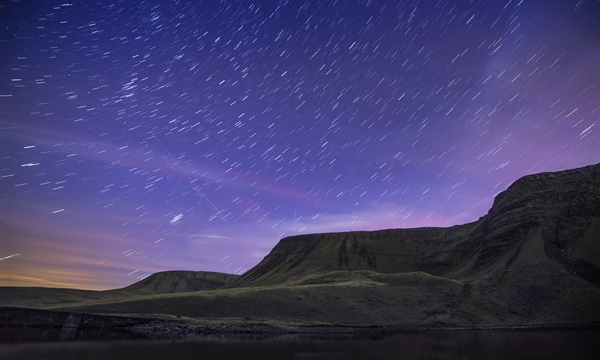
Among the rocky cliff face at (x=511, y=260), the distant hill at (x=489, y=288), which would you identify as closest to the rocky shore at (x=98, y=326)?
the distant hill at (x=489, y=288)

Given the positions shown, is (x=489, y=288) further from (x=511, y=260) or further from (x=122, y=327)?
(x=122, y=327)

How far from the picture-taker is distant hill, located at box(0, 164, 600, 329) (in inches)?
3440

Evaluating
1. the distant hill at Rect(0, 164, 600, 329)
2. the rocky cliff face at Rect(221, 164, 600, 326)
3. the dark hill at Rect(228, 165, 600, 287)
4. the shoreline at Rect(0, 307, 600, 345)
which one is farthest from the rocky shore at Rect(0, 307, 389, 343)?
the dark hill at Rect(228, 165, 600, 287)

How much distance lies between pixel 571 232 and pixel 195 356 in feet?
356

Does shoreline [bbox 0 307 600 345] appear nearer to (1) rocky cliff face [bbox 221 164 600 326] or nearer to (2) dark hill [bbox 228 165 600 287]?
(1) rocky cliff face [bbox 221 164 600 326]

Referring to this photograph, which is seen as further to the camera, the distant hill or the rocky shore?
the distant hill

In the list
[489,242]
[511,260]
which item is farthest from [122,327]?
[489,242]

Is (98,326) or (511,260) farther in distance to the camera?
(511,260)

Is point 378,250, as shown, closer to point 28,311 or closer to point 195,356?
point 28,311

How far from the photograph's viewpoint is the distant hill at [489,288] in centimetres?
8738

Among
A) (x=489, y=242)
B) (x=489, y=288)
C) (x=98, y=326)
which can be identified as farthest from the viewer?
(x=489, y=242)

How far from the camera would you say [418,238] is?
570 ft


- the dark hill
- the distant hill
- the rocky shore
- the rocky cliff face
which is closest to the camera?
the rocky shore

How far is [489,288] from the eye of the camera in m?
99.8
